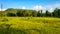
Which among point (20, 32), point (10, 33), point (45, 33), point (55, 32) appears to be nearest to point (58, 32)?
point (55, 32)

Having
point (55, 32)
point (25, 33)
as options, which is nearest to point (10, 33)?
point (25, 33)

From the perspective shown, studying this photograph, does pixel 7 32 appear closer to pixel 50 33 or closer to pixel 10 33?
pixel 10 33

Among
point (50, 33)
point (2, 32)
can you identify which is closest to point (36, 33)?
point (50, 33)

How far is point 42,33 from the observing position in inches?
971

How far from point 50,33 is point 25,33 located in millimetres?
4078

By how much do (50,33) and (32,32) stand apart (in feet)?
9.72

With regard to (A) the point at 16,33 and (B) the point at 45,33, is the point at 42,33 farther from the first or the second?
(A) the point at 16,33

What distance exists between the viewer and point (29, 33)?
24.6 m

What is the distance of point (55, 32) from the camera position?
83.8 ft

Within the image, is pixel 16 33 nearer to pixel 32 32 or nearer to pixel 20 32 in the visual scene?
pixel 20 32

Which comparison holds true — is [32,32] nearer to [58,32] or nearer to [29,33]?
[29,33]

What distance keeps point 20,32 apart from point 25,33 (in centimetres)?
88

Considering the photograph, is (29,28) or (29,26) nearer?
(29,28)

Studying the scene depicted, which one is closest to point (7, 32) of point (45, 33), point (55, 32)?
point (45, 33)
